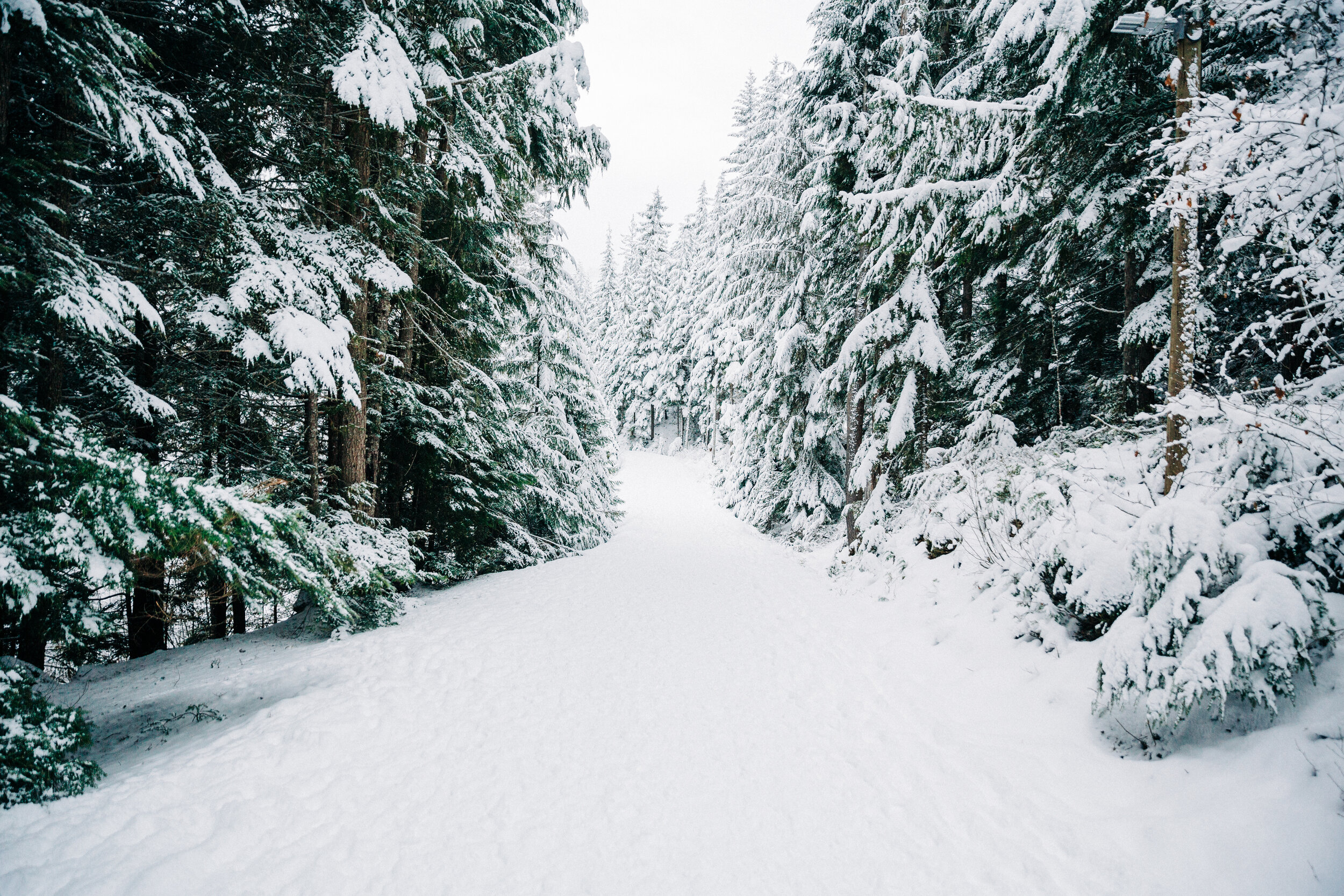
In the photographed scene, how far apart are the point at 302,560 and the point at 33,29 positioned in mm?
4288

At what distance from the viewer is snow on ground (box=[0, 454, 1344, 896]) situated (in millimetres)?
2730

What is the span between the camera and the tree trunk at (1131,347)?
6727 millimetres

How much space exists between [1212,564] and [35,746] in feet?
24.5

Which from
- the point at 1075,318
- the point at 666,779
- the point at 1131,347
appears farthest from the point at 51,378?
the point at 1075,318

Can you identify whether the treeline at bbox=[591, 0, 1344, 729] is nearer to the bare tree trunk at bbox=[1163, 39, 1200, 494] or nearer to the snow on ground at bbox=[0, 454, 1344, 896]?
the bare tree trunk at bbox=[1163, 39, 1200, 494]

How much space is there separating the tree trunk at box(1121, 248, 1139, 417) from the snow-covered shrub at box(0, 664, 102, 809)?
34.5ft

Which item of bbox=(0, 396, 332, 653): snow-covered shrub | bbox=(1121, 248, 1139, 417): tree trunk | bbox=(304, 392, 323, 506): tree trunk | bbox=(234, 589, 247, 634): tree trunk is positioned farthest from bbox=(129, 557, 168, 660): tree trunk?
bbox=(1121, 248, 1139, 417): tree trunk

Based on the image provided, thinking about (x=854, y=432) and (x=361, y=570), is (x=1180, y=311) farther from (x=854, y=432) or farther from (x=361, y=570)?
(x=361, y=570)

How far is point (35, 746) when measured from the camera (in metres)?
2.99

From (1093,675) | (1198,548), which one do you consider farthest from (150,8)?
(1093,675)

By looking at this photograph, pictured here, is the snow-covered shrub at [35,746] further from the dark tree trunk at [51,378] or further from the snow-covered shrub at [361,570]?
the dark tree trunk at [51,378]

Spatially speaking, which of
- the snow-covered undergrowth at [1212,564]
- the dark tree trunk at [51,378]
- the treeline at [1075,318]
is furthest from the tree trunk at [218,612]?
the treeline at [1075,318]

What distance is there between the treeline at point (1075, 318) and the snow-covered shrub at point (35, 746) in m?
6.83

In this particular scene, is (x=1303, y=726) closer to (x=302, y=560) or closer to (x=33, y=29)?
(x=302, y=560)
